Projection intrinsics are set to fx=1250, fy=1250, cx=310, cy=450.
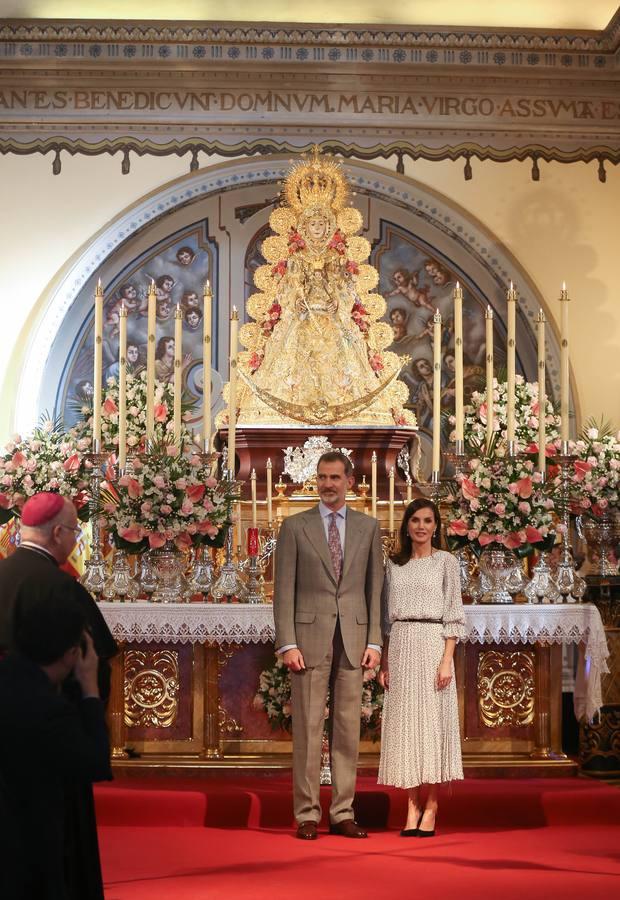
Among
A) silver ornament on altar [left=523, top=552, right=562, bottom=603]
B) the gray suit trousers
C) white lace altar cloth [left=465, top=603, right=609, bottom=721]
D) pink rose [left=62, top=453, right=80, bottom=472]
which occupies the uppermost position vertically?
pink rose [left=62, top=453, right=80, bottom=472]

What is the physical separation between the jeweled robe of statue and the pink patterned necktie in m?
3.56

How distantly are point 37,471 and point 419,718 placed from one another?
11.3ft

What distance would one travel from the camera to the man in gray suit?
5.79m

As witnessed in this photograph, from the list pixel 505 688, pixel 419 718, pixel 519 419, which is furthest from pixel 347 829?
pixel 519 419

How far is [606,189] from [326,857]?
735 centimetres

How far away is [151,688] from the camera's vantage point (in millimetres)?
6930

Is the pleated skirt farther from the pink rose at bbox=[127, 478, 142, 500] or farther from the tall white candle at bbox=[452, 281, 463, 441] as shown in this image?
the pink rose at bbox=[127, 478, 142, 500]

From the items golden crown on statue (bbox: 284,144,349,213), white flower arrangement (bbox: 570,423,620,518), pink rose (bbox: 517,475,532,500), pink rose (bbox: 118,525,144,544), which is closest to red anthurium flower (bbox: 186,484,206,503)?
pink rose (bbox: 118,525,144,544)

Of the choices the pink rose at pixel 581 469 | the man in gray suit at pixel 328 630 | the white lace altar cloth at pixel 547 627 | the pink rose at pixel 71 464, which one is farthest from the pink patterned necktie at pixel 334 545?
the pink rose at pixel 71 464

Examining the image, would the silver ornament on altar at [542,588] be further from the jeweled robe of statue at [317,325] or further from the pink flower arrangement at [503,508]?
the jeweled robe of statue at [317,325]

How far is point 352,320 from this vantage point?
980 cm

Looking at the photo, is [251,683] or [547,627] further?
[251,683]

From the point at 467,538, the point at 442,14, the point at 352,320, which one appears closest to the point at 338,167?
the point at 352,320

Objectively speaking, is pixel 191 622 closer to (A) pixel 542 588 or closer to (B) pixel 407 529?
(B) pixel 407 529
